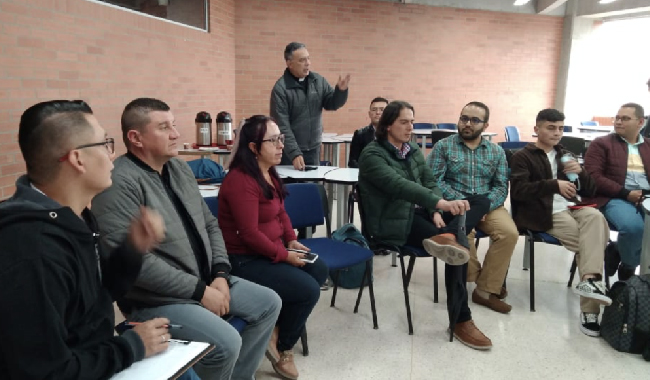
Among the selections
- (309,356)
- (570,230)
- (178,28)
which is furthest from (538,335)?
(178,28)

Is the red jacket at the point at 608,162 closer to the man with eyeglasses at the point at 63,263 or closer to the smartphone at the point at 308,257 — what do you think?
the smartphone at the point at 308,257

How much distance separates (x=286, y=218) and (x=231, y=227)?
321 millimetres

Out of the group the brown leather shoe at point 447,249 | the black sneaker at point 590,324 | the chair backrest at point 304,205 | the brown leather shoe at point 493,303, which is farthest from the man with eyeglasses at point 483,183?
the chair backrest at point 304,205

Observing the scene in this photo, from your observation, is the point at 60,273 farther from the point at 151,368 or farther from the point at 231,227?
the point at 231,227

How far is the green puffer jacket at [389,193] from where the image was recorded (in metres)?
2.79

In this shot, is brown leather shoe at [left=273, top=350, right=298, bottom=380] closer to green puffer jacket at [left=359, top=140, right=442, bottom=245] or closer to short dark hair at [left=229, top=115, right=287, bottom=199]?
short dark hair at [left=229, top=115, right=287, bottom=199]

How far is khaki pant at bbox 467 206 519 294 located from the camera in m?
3.12

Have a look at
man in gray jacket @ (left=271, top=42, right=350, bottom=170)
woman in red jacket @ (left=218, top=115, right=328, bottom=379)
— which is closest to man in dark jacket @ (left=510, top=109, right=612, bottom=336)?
man in gray jacket @ (left=271, top=42, right=350, bottom=170)

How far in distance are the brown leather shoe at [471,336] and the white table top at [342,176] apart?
113 cm

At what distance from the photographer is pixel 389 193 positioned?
2836 millimetres

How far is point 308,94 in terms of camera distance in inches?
157

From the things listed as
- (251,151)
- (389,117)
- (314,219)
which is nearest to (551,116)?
(389,117)

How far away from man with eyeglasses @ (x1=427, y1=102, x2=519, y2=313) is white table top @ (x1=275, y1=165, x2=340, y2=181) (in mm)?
810

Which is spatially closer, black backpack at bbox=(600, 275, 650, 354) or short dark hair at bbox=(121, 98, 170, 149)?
short dark hair at bbox=(121, 98, 170, 149)
